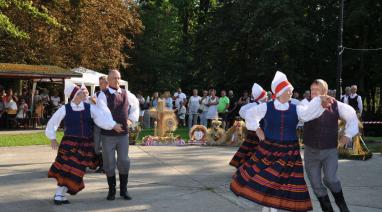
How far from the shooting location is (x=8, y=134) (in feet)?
60.0

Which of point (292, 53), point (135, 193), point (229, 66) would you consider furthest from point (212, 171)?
point (229, 66)

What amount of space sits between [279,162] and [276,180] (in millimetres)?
220

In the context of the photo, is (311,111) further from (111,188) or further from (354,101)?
(354,101)

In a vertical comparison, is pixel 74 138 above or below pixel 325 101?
below

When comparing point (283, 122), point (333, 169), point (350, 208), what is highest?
point (283, 122)

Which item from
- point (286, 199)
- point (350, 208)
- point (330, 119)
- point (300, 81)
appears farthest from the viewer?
point (300, 81)

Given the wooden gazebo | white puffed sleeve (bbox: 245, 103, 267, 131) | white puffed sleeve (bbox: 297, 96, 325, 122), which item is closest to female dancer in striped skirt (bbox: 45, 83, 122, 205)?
white puffed sleeve (bbox: 245, 103, 267, 131)

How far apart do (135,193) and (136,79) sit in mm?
33413

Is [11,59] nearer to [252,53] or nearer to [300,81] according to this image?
[252,53]

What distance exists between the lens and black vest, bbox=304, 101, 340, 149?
6297 millimetres

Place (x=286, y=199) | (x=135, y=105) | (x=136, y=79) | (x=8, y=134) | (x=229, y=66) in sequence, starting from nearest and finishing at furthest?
(x=286, y=199), (x=135, y=105), (x=8, y=134), (x=229, y=66), (x=136, y=79)

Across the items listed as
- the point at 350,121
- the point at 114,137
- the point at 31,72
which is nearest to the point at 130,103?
the point at 114,137

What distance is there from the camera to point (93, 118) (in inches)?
287

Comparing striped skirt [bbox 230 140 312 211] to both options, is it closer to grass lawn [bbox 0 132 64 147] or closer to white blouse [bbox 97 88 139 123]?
white blouse [bbox 97 88 139 123]
